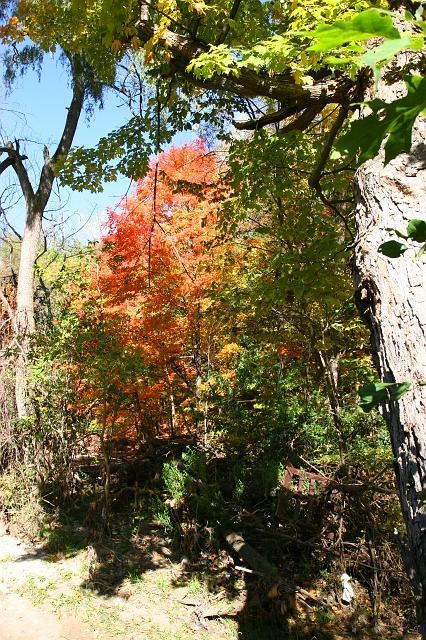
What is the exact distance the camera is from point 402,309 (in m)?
1.89

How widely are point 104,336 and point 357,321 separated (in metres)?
3.34

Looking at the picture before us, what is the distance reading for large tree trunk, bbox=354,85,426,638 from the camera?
157 centimetres

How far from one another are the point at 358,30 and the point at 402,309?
63.7 inches

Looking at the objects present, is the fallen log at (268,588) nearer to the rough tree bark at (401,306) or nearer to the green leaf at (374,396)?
the rough tree bark at (401,306)

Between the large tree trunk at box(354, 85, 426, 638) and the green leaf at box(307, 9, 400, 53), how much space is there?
132 centimetres

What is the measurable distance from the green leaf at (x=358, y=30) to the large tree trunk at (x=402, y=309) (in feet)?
4.32

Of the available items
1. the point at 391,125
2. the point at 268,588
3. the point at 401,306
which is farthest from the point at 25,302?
the point at 391,125

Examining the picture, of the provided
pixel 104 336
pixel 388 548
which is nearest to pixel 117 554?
pixel 104 336

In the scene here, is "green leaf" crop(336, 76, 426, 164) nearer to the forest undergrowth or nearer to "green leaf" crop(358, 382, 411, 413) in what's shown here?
"green leaf" crop(358, 382, 411, 413)

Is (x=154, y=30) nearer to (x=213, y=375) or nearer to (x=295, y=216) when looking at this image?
(x=295, y=216)

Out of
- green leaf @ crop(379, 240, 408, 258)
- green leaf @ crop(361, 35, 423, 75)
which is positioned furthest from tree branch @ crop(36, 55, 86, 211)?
green leaf @ crop(361, 35, 423, 75)

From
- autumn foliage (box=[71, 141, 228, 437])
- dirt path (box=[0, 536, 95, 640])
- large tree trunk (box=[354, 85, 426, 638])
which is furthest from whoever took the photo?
autumn foliage (box=[71, 141, 228, 437])

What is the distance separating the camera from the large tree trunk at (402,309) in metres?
1.57

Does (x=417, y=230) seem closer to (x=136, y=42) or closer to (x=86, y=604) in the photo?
(x=136, y=42)
